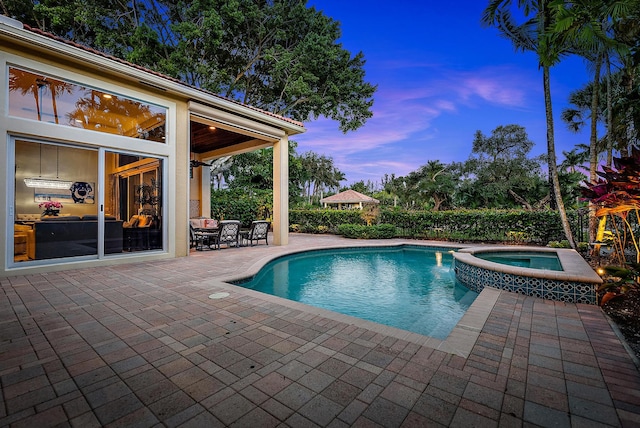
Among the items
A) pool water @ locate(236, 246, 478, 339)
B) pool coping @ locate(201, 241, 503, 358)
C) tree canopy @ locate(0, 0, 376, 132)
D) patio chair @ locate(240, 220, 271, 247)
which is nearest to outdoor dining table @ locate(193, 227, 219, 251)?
patio chair @ locate(240, 220, 271, 247)

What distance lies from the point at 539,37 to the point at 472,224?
21.0 ft

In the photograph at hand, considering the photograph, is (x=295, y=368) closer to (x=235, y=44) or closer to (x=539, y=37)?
(x=539, y=37)

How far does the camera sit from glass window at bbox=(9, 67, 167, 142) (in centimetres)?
532

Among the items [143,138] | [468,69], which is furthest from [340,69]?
[143,138]

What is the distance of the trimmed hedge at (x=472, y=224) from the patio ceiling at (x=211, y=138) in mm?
6119

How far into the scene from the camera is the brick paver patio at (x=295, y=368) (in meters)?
1.65

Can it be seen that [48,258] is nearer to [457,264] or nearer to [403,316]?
[403,316]

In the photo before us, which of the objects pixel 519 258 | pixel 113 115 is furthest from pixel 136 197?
pixel 519 258

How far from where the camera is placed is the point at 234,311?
341 centimetres

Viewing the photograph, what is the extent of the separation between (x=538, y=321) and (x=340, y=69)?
1602 cm

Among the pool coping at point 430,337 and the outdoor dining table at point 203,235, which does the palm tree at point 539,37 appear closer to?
the pool coping at point 430,337

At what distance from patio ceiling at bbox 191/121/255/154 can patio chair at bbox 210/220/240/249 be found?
332cm

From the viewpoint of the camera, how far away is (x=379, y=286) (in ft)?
19.1

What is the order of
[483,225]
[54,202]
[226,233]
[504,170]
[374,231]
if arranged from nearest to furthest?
[54,202]
[226,233]
[483,225]
[374,231]
[504,170]
